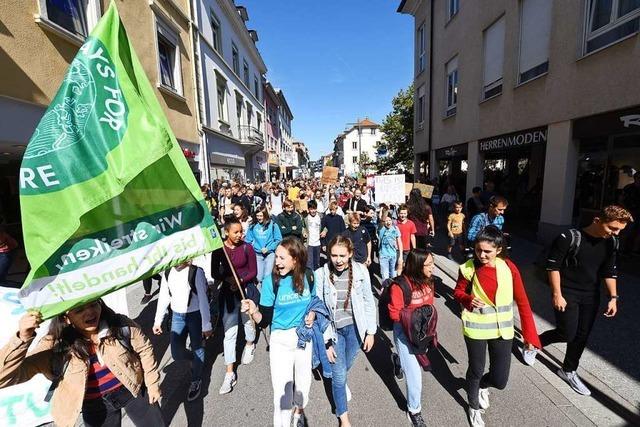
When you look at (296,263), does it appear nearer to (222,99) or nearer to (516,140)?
(516,140)

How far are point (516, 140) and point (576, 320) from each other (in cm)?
724

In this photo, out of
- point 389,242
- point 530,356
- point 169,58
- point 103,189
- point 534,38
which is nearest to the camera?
point 103,189

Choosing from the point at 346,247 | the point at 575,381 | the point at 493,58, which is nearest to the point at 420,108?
the point at 493,58

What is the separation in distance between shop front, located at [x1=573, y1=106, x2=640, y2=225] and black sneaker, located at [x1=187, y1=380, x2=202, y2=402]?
8561 millimetres

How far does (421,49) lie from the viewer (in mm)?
16625

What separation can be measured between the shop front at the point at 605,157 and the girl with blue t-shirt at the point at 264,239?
285 inches

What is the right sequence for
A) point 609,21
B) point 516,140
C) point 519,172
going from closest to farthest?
point 609,21 < point 516,140 < point 519,172

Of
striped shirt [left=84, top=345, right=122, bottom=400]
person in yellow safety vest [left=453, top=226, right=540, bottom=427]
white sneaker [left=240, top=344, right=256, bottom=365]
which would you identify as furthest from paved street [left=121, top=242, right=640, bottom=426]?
striped shirt [left=84, top=345, right=122, bottom=400]

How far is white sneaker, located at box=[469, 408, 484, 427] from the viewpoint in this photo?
260 cm

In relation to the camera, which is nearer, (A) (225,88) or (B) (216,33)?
(B) (216,33)

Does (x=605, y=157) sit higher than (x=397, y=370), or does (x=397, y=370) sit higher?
(x=605, y=157)

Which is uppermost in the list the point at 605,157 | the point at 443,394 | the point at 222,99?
the point at 222,99

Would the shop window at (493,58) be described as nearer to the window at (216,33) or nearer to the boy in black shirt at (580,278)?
the boy in black shirt at (580,278)

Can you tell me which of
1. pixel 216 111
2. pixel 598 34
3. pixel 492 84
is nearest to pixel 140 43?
pixel 216 111
